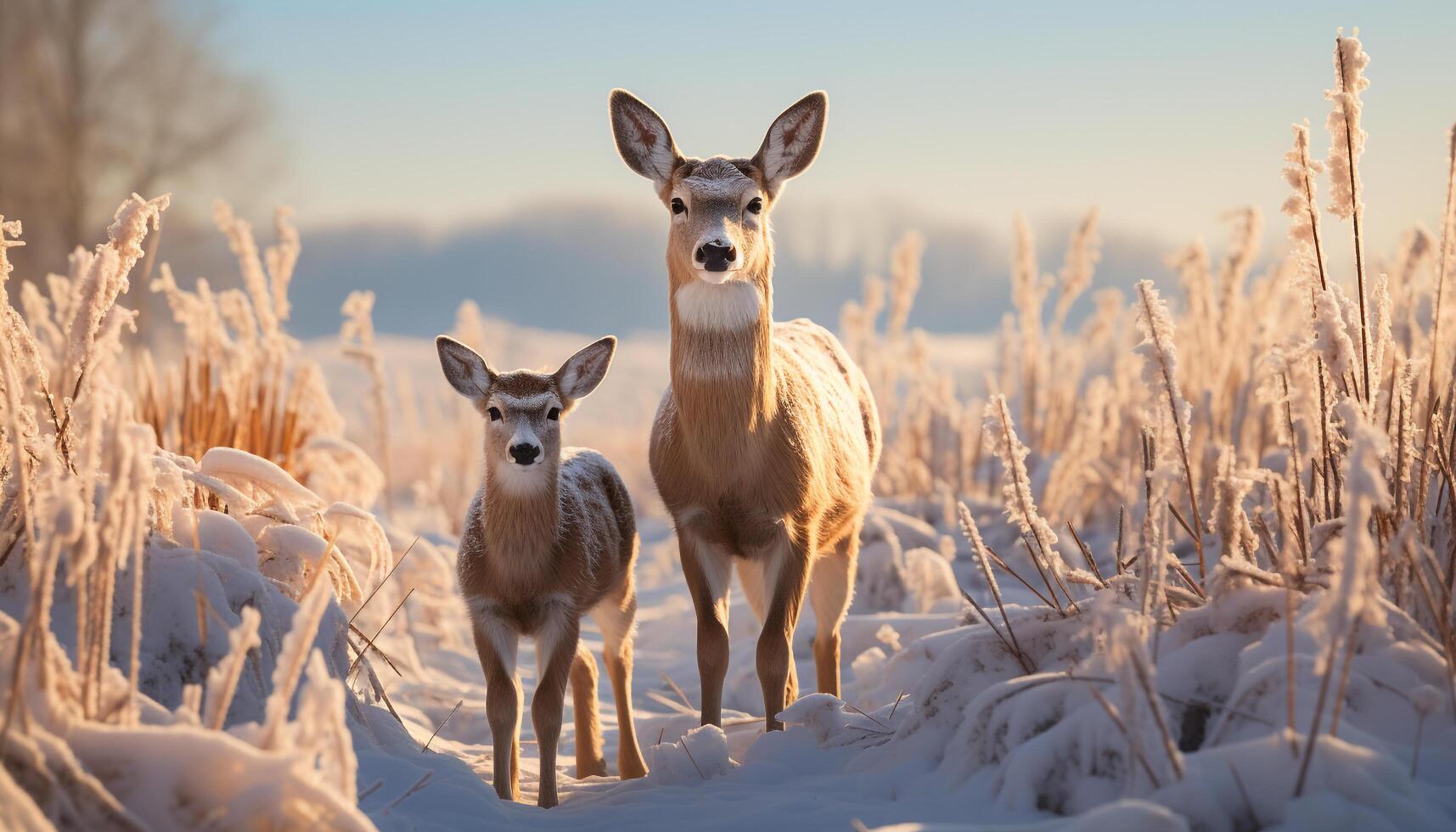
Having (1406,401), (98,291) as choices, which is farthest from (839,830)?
(98,291)

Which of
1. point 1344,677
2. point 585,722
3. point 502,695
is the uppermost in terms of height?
point 1344,677

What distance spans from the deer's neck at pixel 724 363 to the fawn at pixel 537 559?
0.44m

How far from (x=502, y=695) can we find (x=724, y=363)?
1.44 m

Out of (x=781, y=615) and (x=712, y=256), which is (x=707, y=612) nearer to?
(x=781, y=615)

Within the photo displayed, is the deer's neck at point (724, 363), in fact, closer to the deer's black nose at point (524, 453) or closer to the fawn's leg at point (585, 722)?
the deer's black nose at point (524, 453)

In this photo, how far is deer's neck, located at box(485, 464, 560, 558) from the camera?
4836 millimetres

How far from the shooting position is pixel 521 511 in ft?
16.0

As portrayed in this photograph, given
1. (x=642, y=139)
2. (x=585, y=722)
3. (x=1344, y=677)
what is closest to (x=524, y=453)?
(x=585, y=722)

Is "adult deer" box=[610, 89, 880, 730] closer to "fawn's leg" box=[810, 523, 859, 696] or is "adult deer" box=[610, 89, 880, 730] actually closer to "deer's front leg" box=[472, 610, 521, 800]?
"fawn's leg" box=[810, 523, 859, 696]

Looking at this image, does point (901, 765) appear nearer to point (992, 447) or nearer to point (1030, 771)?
point (1030, 771)

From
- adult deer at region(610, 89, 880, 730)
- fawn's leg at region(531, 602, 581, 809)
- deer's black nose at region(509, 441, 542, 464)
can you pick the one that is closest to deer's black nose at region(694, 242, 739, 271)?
adult deer at region(610, 89, 880, 730)

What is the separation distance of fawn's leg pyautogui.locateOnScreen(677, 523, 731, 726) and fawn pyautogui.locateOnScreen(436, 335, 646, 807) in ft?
1.30

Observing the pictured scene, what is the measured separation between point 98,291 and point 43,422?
2.09 metres

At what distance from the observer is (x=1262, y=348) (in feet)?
28.8
